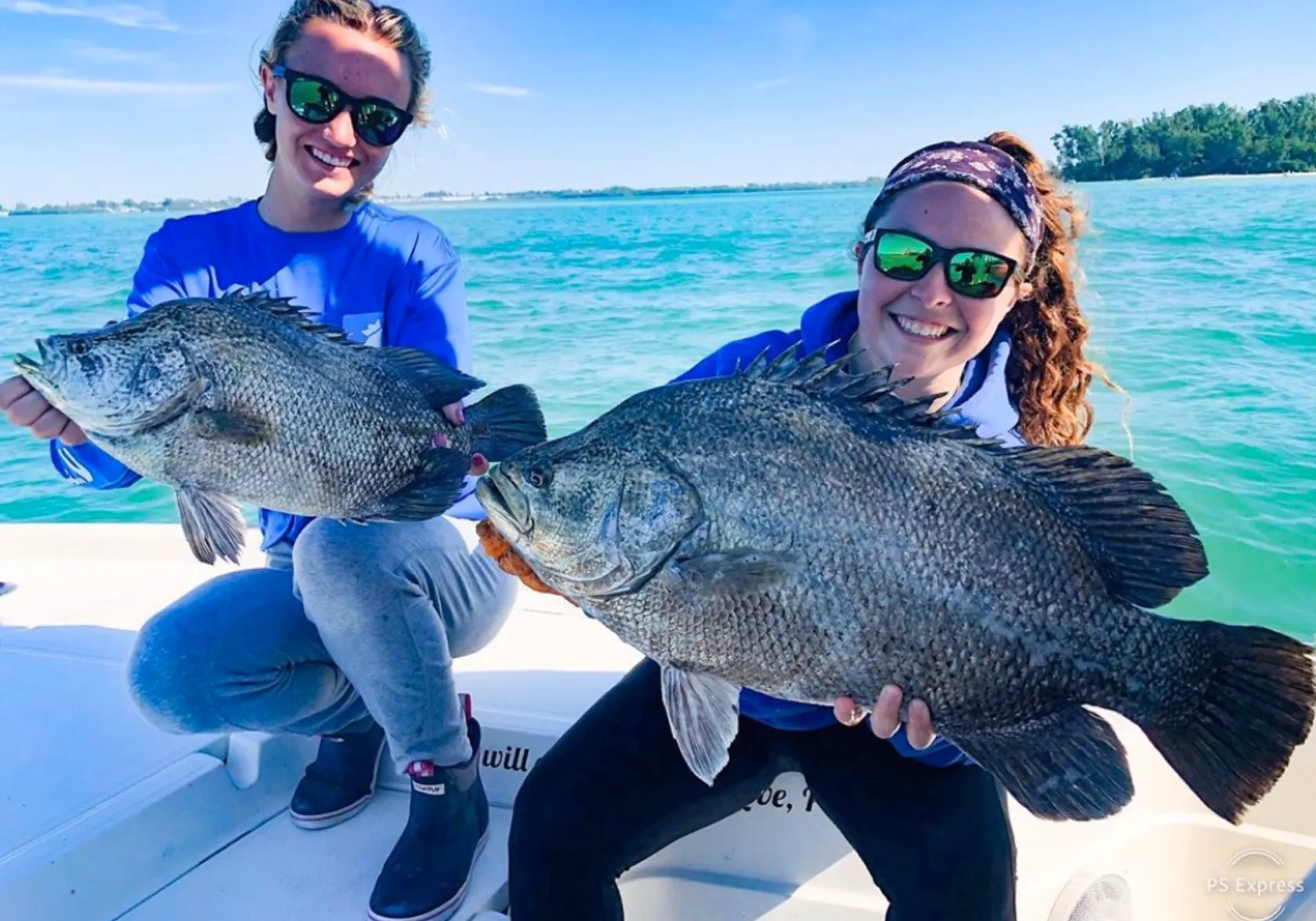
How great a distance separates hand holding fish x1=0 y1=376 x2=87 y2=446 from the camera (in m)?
2.03

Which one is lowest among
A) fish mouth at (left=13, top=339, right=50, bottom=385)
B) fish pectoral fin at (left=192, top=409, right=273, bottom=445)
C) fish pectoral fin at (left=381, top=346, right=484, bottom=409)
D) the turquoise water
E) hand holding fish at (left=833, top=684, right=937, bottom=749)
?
the turquoise water

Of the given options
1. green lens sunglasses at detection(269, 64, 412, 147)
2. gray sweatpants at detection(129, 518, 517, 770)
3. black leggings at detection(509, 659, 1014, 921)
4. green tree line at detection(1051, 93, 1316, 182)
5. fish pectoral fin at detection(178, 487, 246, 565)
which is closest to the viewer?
black leggings at detection(509, 659, 1014, 921)

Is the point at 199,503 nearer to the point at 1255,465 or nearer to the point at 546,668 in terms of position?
the point at 546,668

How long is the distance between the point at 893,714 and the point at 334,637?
136 cm

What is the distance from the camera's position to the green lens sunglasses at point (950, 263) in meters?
2.13

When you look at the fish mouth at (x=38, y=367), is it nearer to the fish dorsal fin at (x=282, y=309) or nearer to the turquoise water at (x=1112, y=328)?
A: the fish dorsal fin at (x=282, y=309)

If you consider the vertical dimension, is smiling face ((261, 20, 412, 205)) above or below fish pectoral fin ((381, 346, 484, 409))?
above

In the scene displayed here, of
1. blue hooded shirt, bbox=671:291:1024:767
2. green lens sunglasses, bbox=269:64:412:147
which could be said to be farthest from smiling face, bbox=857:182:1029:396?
green lens sunglasses, bbox=269:64:412:147

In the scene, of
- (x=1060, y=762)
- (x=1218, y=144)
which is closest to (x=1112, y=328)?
(x=1060, y=762)

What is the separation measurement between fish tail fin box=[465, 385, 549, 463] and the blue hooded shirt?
0.35m

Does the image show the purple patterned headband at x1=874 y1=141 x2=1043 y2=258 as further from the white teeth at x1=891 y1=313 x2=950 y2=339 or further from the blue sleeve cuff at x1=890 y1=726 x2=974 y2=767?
the blue sleeve cuff at x1=890 y1=726 x2=974 y2=767

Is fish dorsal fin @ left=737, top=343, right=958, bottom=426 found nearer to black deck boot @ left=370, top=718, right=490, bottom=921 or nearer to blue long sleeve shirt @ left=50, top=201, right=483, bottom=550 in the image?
blue long sleeve shirt @ left=50, top=201, right=483, bottom=550

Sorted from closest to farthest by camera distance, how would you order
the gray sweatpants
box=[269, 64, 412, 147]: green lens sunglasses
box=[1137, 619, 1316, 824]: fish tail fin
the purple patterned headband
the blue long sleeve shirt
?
box=[1137, 619, 1316, 824]: fish tail fin → the purple patterned headband → the gray sweatpants → box=[269, 64, 412, 147]: green lens sunglasses → the blue long sleeve shirt

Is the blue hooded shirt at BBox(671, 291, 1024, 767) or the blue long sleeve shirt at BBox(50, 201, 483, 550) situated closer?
the blue hooded shirt at BBox(671, 291, 1024, 767)
